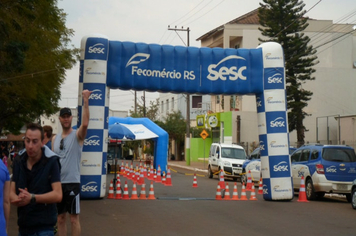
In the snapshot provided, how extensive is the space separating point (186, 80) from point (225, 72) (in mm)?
1382

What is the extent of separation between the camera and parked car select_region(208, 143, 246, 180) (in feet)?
98.3

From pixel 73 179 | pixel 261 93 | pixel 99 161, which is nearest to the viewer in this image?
pixel 73 179

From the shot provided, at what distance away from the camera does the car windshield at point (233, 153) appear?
1228 inches

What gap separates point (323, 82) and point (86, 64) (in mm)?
32294

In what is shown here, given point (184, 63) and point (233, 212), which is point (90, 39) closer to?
point (184, 63)

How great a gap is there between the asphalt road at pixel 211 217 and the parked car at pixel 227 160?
11227 mm

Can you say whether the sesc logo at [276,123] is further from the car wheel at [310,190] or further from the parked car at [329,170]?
the car wheel at [310,190]

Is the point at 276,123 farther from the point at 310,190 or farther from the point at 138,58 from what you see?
the point at 138,58

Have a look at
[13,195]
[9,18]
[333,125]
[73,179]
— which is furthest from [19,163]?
[333,125]

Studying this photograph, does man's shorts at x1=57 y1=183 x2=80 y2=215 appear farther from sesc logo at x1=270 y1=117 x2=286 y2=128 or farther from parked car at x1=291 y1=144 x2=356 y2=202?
parked car at x1=291 y1=144 x2=356 y2=202

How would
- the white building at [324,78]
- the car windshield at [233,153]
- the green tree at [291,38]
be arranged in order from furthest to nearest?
the white building at [324,78] < the green tree at [291,38] < the car windshield at [233,153]

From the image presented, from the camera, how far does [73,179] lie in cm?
786

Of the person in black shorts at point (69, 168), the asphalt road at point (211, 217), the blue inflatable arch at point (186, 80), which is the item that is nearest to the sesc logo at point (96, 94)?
the blue inflatable arch at point (186, 80)

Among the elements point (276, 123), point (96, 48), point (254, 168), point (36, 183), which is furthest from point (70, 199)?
point (254, 168)
